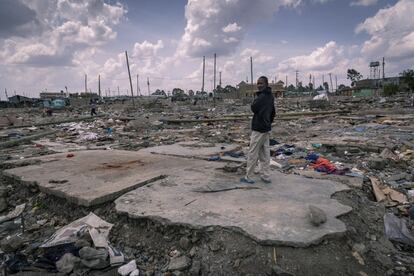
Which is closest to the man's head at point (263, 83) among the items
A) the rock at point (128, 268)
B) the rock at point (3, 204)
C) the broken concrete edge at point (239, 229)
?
the broken concrete edge at point (239, 229)

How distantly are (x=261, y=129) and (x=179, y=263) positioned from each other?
1973mm

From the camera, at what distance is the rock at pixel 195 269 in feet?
A: 6.85

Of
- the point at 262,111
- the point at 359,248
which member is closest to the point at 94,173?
the point at 262,111

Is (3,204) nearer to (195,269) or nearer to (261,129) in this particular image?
(195,269)

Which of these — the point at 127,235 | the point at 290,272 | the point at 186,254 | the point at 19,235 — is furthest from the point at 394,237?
the point at 19,235

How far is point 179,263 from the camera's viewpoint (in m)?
2.21

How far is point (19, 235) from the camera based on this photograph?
2.94m

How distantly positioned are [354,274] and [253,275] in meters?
0.70

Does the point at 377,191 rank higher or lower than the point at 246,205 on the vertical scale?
lower

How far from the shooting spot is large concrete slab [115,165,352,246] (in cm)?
227

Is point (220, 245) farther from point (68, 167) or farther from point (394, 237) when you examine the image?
point (68, 167)

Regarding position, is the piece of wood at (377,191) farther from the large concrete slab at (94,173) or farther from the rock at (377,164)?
the large concrete slab at (94,173)

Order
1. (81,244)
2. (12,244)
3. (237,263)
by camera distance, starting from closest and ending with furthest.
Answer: (237,263)
(81,244)
(12,244)

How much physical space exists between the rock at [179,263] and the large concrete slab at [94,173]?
125 cm
